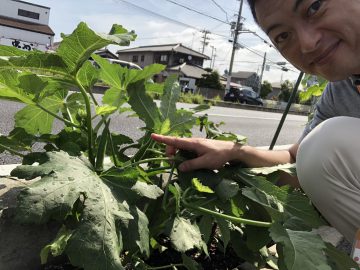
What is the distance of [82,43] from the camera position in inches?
37.3

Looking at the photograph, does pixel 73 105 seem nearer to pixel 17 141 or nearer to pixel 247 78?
pixel 17 141

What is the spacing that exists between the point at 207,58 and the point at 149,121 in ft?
166

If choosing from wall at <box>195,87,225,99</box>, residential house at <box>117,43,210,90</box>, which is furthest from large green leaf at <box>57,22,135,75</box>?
residential house at <box>117,43,210,90</box>

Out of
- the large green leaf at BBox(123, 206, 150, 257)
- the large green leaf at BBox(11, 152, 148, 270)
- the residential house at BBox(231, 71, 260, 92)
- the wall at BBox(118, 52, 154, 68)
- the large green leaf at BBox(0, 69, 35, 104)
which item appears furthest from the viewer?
the residential house at BBox(231, 71, 260, 92)

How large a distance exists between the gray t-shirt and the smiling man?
0.24 meters

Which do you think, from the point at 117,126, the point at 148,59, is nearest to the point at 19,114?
the point at 117,126

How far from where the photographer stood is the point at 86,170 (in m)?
0.89

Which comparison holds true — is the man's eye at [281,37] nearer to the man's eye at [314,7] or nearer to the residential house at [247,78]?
Result: the man's eye at [314,7]

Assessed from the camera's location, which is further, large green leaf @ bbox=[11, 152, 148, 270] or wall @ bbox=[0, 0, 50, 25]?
wall @ bbox=[0, 0, 50, 25]

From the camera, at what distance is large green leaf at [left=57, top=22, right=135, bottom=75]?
0.93 m

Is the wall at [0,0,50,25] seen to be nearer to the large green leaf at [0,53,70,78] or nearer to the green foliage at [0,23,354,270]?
the green foliage at [0,23,354,270]

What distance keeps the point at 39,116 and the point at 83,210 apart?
59cm

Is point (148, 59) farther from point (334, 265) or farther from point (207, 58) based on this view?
point (334, 265)

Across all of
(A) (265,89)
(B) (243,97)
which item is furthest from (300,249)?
(A) (265,89)
